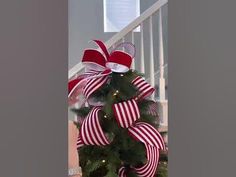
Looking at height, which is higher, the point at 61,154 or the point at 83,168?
the point at 61,154

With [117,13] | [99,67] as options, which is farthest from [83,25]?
[99,67]

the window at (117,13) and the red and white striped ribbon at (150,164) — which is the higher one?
the window at (117,13)

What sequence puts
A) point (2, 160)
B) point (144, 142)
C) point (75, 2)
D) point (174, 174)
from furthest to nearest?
point (75, 2) → point (144, 142) → point (174, 174) → point (2, 160)

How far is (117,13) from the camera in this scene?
4.08 m

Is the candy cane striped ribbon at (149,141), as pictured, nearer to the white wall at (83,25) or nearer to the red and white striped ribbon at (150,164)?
the red and white striped ribbon at (150,164)

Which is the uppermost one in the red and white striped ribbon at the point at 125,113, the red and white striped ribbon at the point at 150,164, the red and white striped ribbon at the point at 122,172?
the red and white striped ribbon at the point at 125,113

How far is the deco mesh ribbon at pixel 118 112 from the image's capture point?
5.05 ft

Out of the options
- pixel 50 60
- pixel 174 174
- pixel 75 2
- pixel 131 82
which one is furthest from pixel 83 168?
pixel 75 2

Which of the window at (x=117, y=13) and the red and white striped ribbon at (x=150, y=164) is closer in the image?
the red and white striped ribbon at (x=150, y=164)

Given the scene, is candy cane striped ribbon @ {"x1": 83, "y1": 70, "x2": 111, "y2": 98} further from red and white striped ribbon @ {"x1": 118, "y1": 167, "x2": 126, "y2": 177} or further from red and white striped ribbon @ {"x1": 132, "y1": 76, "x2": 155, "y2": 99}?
red and white striped ribbon @ {"x1": 118, "y1": 167, "x2": 126, "y2": 177}

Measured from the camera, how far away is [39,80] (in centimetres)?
40

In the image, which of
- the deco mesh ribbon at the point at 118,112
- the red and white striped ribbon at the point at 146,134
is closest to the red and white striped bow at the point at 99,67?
the deco mesh ribbon at the point at 118,112

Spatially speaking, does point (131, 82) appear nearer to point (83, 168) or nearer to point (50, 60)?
point (83, 168)

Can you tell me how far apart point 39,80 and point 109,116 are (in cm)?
117
